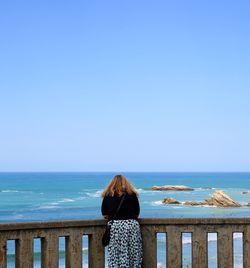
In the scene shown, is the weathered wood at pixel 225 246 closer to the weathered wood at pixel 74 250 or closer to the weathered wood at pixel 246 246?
the weathered wood at pixel 246 246

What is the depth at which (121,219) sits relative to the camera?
736cm

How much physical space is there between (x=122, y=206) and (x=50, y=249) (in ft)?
3.59

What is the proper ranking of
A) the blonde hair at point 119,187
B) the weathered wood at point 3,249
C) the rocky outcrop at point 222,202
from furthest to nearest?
the rocky outcrop at point 222,202, the blonde hair at point 119,187, the weathered wood at point 3,249

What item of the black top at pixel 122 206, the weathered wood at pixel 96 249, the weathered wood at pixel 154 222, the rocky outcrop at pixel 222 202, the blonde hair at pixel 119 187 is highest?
the blonde hair at pixel 119 187

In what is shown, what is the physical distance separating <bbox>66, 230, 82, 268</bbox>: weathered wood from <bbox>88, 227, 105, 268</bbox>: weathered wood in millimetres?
159

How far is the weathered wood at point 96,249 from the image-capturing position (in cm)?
766

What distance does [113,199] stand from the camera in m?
7.30

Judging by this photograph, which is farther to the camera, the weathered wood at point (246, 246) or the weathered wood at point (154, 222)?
the weathered wood at point (246, 246)

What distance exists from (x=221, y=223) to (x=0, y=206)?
229ft

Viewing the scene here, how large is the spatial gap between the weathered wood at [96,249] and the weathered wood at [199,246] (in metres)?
1.24

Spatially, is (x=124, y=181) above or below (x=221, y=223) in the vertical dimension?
above

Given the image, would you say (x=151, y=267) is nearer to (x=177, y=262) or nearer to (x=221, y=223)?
(x=177, y=262)

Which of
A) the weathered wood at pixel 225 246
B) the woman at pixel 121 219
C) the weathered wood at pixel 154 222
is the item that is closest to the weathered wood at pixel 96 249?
the weathered wood at pixel 154 222

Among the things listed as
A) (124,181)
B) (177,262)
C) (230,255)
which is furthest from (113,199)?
(230,255)
